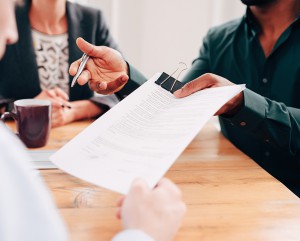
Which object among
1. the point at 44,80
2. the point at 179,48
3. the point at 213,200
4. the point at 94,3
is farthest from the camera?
the point at 179,48

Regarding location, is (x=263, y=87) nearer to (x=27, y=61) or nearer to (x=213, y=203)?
(x=213, y=203)

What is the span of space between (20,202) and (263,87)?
3.40 feet

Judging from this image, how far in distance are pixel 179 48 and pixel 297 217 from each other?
5.05ft

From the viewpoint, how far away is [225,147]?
99cm

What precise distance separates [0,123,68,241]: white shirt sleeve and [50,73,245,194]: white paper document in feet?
0.53

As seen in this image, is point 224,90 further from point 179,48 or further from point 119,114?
point 179,48

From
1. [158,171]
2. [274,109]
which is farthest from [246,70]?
[158,171]

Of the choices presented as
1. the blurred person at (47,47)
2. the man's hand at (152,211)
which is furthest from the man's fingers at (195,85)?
the blurred person at (47,47)

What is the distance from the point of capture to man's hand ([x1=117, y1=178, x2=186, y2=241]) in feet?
1.50

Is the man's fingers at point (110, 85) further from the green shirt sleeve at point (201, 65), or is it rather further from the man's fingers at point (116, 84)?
the green shirt sleeve at point (201, 65)

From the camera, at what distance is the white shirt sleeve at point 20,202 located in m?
0.33

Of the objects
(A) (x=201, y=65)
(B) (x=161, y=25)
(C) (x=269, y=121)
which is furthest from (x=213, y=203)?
(B) (x=161, y=25)

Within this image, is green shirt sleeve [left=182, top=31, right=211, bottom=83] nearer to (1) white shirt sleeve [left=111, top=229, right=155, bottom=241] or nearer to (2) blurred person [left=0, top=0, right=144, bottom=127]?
(2) blurred person [left=0, top=0, right=144, bottom=127]

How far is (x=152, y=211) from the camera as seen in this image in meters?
0.47
